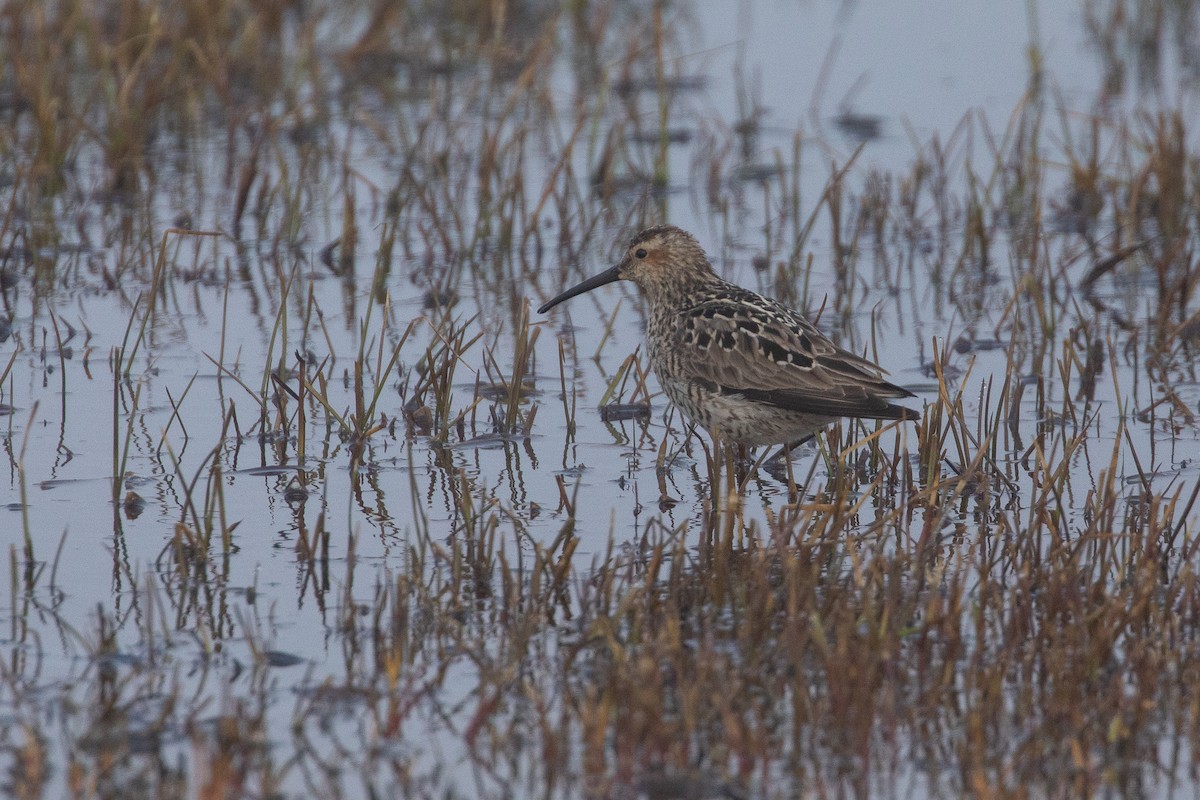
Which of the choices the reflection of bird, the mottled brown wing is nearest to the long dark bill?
the reflection of bird

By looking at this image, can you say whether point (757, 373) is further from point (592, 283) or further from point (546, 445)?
point (592, 283)

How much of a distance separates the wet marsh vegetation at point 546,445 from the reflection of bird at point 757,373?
20 cm

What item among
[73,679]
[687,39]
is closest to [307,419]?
[73,679]

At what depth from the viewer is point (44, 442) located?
721 cm

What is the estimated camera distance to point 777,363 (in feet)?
22.9

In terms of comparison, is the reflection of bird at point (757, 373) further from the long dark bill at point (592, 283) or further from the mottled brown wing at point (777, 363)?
the long dark bill at point (592, 283)

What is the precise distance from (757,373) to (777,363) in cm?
9

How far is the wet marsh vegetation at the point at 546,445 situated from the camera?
4.67 meters

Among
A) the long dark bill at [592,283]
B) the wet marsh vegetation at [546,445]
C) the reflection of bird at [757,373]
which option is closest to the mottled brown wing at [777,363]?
the reflection of bird at [757,373]

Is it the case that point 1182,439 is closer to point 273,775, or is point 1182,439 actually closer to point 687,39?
point 273,775

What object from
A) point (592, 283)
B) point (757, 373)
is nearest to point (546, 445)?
point (757, 373)

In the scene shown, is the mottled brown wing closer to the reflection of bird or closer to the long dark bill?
the reflection of bird

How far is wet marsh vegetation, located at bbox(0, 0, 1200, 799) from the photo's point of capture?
467 centimetres

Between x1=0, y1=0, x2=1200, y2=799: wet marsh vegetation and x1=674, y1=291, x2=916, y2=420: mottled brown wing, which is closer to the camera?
x1=0, y1=0, x2=1200, y2=799: wet marsh vegetation
